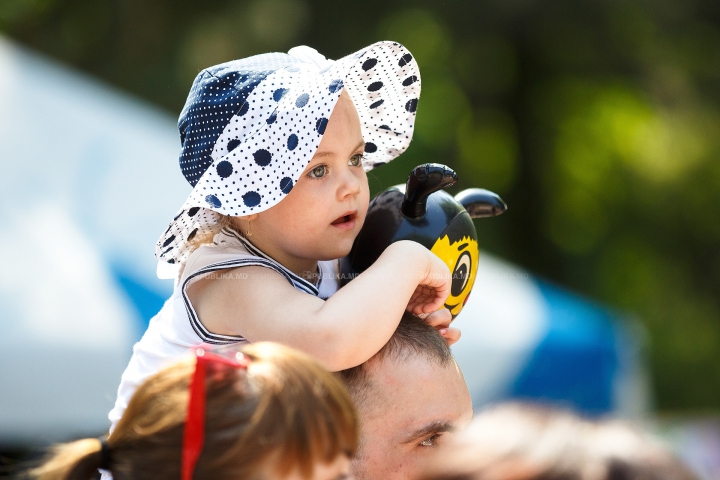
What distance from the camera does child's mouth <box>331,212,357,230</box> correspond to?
1696 mm

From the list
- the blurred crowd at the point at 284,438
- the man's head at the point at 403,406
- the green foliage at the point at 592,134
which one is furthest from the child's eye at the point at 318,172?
the green foliage at the point at 592,134

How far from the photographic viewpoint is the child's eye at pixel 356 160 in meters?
1.74

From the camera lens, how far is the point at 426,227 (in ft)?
5.65

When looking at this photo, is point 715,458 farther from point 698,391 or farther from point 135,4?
point 135,4

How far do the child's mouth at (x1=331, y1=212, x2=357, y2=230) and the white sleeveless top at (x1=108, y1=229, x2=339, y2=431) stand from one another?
140 millimetres

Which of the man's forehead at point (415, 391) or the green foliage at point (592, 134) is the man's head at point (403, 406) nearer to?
the man's forehead at point (415, 391)

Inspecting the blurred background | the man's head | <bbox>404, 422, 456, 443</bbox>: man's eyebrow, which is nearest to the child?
the man's head

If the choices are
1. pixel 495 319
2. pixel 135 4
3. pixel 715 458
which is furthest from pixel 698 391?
pixel 135 4

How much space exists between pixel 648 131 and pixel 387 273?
26.4 ft

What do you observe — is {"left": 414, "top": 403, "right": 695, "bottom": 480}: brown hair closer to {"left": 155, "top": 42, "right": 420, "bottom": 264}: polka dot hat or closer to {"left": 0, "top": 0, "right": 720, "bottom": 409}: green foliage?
{"left": 155, "top": 42, "right": 420, "bottom": 264}: polka dot hat

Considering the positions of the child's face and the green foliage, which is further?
the green foliage

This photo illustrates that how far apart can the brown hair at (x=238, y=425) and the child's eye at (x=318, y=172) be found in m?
0.54

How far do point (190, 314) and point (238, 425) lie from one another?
Result: 0.60 meters

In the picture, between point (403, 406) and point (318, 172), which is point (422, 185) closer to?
point (318, 172)
